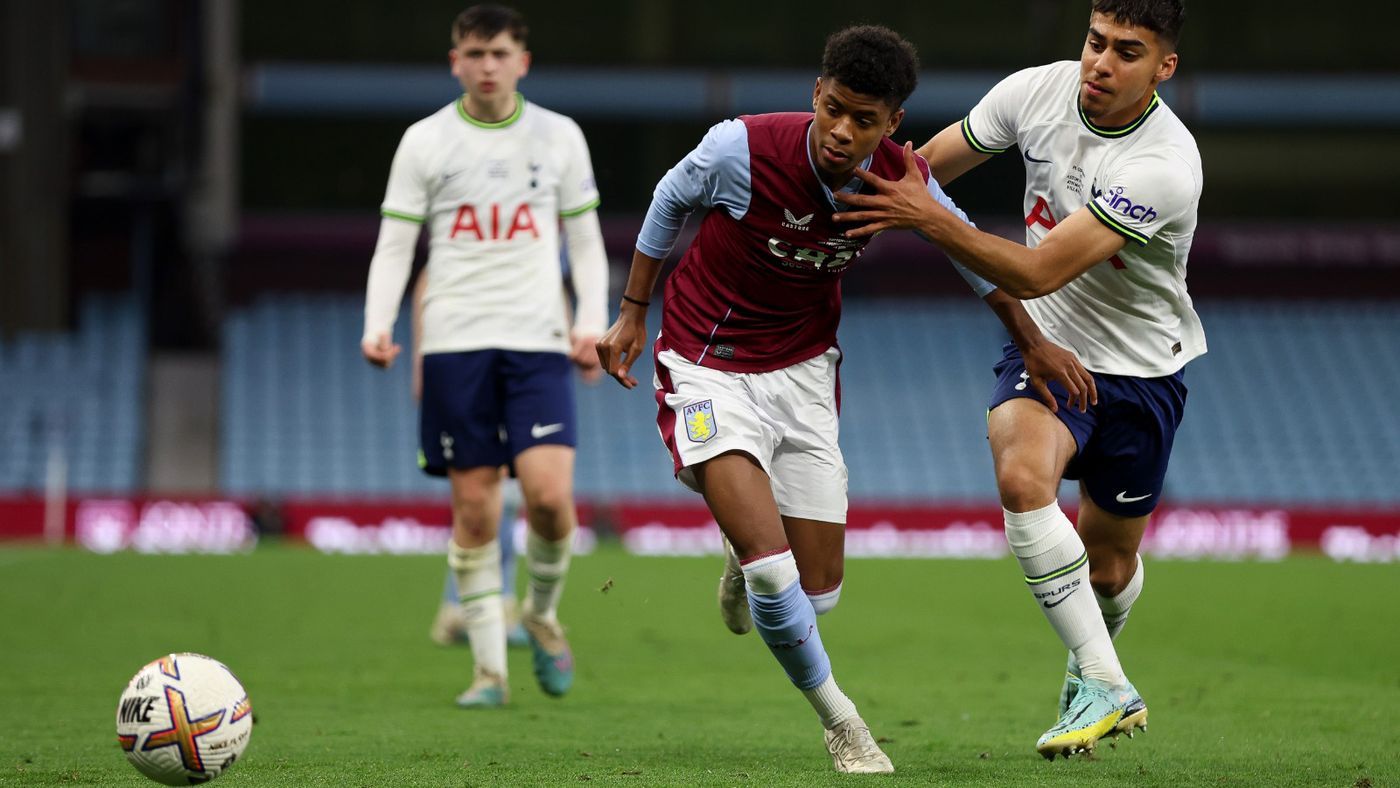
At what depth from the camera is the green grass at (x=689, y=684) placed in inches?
198

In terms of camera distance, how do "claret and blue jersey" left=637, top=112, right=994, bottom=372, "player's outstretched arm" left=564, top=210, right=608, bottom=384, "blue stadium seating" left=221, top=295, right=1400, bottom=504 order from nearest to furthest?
"claret and blue jersey" left=637, top=112, right=994, bottom=372, "player's outstretched arm" left=564, top=210, right=608, bottom=384, "blue stadium seating" left=221, top=295, right=1400, bottom=504

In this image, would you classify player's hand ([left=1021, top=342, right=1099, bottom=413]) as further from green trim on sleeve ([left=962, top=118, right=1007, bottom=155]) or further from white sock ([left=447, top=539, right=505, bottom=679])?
white sock ([left=447, top=539, right=505, bottom=679])

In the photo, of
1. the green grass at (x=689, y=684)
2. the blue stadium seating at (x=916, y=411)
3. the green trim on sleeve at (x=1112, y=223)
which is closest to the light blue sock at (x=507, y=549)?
the green grass at (x=689, y=684)

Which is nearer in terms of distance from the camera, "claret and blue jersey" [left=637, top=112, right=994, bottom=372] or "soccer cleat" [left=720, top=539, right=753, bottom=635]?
"claret and blue jersey" [left=637, top=112, right=994, bottom=372]

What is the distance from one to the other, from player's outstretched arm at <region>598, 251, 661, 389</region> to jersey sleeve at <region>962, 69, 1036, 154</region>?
1127mm

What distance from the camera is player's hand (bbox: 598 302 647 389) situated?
17.2 feet

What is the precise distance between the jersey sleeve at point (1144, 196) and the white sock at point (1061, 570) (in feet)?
2.74

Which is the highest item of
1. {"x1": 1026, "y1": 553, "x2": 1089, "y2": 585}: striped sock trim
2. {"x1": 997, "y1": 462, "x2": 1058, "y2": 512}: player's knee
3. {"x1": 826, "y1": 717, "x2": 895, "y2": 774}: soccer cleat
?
{"x1": 997, "y1": 462, "x2": 1058, "y2": 512}: player's knee

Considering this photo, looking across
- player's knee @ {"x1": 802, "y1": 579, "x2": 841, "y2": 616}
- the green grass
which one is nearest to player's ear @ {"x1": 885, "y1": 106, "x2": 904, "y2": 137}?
player's knee @ {"x1": 802, "y1": 579, "x2": 841, "y2": 616}

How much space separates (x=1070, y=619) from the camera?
5062 millimetres

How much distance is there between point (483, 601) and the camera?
6.73 metres

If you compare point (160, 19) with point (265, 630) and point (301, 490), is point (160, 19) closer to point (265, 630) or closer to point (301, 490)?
point (301, 490)

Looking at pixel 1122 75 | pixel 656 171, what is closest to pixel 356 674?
pixel 1122 75

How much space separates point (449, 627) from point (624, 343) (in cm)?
424
